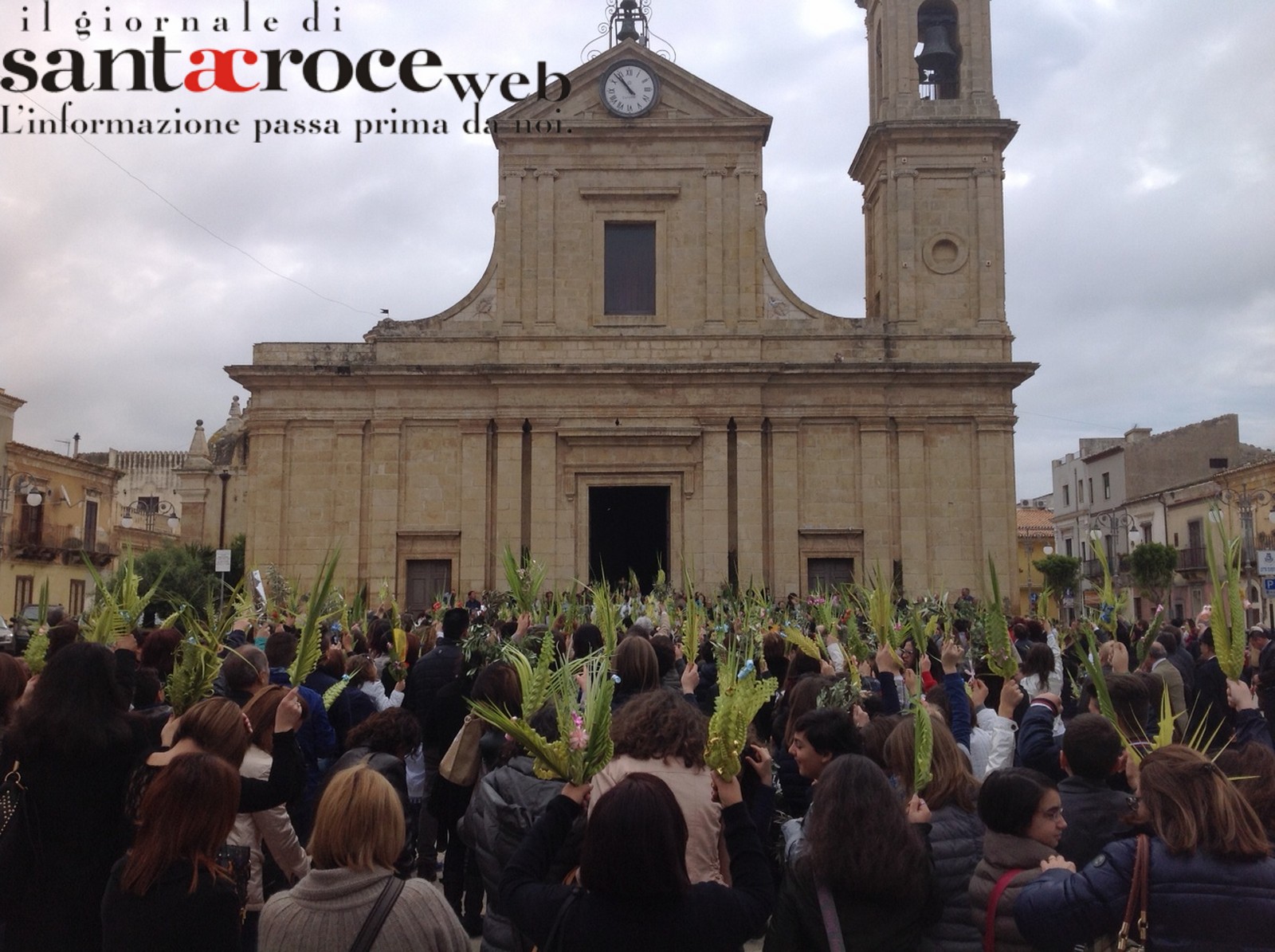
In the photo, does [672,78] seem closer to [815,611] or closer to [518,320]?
[518,320]

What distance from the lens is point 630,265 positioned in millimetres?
27906

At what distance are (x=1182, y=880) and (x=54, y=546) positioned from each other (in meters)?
43.1

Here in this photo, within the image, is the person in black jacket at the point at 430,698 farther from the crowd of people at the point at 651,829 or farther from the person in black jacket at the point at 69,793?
the person in black jacket at the point at 69,793

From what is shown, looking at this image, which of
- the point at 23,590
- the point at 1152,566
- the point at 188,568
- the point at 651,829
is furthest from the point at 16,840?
the point at 23,590

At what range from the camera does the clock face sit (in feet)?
90.2

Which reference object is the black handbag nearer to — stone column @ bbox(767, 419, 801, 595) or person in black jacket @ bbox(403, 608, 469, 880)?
person in black jacket @ bbox(403, 608, 469, 880)

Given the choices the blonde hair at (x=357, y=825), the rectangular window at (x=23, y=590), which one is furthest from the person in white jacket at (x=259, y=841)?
the rectangular window at (x=23, y=590)

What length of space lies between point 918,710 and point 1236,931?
1143 mm

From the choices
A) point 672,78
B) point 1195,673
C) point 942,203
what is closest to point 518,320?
point 672,78

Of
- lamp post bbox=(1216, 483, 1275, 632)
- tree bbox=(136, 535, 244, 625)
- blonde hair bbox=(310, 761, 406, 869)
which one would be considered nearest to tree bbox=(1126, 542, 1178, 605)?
lamp post bbox=(1216, 483, 1275, 632)

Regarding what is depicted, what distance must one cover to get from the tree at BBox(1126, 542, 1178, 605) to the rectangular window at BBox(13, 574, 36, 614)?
35.5 meters

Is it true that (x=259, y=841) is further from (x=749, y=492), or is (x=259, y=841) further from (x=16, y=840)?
(x=749, y=492)

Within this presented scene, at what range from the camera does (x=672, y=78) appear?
2753 cm

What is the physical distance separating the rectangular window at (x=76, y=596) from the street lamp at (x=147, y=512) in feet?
17.1
